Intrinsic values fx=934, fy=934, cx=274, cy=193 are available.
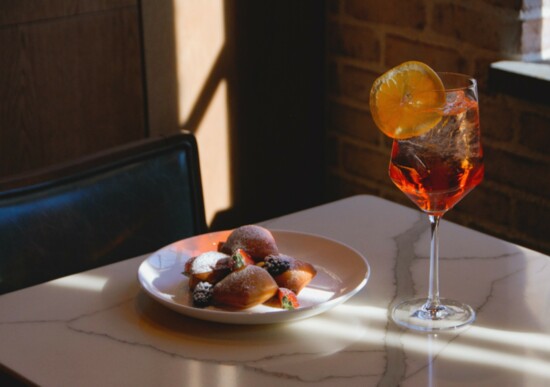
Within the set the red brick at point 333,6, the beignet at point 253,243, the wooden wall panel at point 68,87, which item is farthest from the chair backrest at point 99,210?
the red brick at point 333,6

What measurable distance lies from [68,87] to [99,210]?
880 mm

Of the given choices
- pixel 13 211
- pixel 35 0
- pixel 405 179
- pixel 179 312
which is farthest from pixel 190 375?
pixel 35 0

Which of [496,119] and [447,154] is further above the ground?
[447,154]

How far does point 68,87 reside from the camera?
7.14 ft

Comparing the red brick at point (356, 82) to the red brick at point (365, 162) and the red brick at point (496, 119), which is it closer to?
the red brick at point (365, 162)

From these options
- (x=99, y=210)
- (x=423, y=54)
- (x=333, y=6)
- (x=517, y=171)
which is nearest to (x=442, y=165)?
(x=99, y=210)

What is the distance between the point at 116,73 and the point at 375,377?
151 cm

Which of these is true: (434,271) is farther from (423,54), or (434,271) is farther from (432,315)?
(423,54)

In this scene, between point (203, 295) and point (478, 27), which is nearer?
point (203, 295)

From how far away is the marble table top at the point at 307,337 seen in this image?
906mm

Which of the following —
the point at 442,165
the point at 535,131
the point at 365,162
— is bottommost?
the point at 365,162

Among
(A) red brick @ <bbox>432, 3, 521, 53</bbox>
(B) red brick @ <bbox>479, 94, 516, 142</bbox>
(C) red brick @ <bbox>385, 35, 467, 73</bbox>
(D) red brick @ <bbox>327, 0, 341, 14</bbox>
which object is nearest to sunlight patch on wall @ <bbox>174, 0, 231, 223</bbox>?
(D) red brick @ <bbox>327, 0, 341, 14</bbox>

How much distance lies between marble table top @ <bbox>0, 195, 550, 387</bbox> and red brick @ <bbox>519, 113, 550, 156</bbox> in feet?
2.91

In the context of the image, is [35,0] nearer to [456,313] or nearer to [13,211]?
[13,211]
